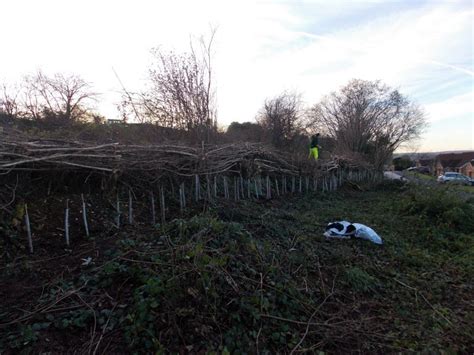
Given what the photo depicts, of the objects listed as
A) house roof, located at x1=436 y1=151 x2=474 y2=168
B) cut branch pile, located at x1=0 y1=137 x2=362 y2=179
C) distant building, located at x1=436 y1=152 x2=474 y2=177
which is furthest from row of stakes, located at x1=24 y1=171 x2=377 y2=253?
house roof, located at x1=436 y1=151 x2=474 y2=168

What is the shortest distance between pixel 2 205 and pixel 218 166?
179 inches

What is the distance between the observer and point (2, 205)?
156 inches

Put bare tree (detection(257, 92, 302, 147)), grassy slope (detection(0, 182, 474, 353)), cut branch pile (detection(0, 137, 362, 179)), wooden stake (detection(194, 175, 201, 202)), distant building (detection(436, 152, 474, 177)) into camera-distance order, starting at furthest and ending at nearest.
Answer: distant building (detection(436, 152, 474, 177)) < bare tree (detection(257, 92, 302, 147)) < wooden stake (detection(194, 175, 201, 202)) < cut branch pile (detection(0, 137, 362, 179)) < grassy slope (detection(0, 182, 474, 353))

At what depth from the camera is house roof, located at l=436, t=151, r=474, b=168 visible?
58.5 metres

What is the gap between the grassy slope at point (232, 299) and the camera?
249 cm

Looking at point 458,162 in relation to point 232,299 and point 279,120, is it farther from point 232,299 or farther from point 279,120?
point 232,299

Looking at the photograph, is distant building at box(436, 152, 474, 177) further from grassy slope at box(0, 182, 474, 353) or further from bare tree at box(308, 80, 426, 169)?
grassy slope at box(0, 182, 474, 353)

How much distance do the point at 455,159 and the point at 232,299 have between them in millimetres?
74952

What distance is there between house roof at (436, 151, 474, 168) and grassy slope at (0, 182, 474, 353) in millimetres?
66611

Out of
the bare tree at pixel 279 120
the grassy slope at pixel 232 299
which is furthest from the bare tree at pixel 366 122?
the grassy slope at pixel 232 299

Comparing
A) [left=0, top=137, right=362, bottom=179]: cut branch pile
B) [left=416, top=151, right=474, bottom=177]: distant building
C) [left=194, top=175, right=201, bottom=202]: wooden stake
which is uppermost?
[left=0, top=137, right=362, bottom=179]: cut branch pile

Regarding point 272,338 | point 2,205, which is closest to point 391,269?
point 272,338

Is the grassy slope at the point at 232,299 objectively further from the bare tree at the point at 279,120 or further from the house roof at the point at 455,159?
the house roof at the point at 455,159

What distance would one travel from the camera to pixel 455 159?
61469 millimetres
